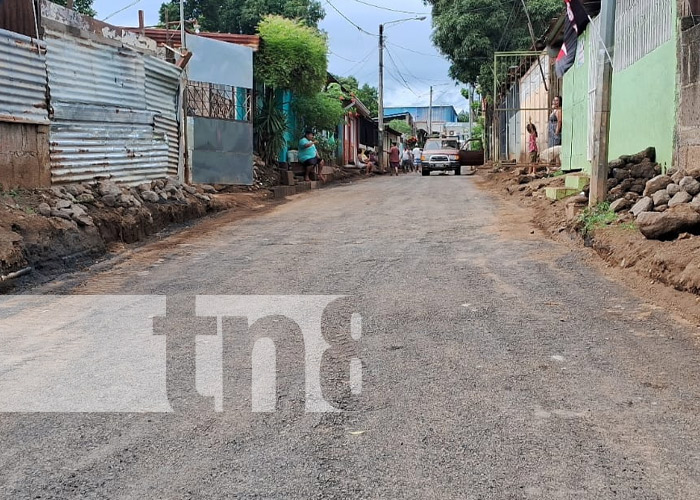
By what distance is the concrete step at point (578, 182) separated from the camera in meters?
11.5

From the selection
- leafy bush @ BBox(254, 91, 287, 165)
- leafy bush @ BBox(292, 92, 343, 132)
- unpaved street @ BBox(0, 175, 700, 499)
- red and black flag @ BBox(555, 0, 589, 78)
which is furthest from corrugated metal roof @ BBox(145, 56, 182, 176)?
red and black flag @ BBox(555, 0, 589, 78)

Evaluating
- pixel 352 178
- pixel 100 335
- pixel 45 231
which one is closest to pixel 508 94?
pixel 352 178

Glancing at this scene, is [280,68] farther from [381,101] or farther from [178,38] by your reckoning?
[381,101]

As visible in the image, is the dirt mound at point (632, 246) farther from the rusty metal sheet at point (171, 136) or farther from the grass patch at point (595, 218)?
the rusty metal sheet at point (171, 136)

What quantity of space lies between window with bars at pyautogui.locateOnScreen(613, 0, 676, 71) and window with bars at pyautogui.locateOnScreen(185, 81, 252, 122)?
8236 mm

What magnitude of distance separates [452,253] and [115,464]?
576cm

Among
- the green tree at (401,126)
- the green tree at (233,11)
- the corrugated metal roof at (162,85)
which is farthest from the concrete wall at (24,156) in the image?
the green tree at (401,126)

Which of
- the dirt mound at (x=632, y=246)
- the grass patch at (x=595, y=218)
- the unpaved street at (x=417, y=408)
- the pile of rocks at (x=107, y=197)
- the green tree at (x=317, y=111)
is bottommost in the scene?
the unpaved street at (x=417, y=408)

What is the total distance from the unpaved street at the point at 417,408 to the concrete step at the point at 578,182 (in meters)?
4.54

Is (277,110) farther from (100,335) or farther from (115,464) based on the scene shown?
(115,464)

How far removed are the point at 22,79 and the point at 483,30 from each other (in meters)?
24.0

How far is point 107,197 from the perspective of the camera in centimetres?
1013

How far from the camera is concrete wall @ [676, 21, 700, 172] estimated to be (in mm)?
8000

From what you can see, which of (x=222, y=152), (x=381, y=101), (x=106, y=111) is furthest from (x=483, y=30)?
(x=106, y=111)
